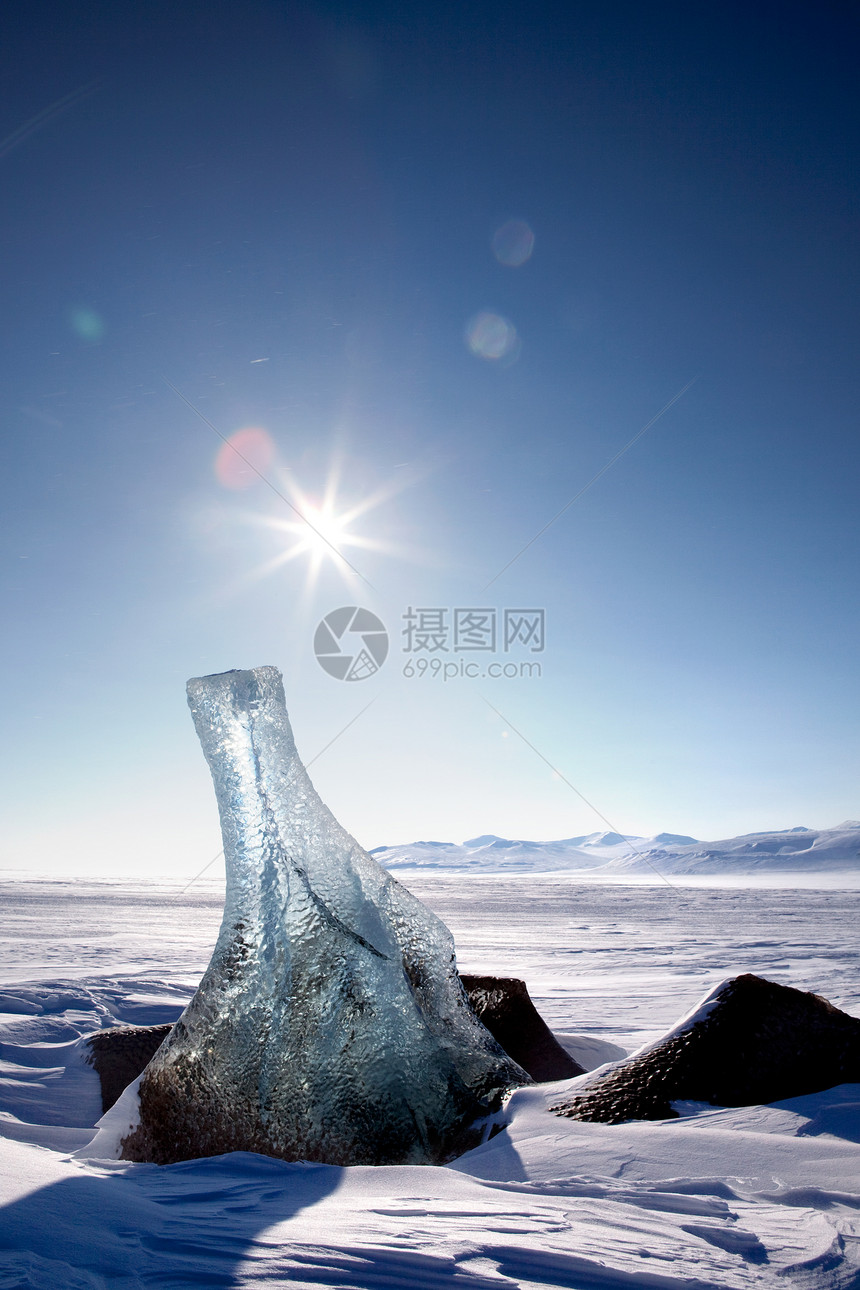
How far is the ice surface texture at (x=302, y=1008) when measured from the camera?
2.45 m

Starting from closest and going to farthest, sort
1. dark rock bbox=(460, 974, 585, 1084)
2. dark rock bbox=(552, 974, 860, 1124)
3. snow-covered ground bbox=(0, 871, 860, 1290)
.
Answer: snow-covered ground bbox=(0, 871, 860, 1290)
dark rock bbox=(552, 974, 860, 1124)
dark rock bbox=(460, 974, 585, 1084)

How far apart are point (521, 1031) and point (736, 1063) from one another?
1.56 metres

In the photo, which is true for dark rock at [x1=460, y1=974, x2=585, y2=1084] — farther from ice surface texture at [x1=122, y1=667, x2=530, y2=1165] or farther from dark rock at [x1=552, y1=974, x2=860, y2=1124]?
dark rock at [x1=552, y1=974, x2=860, y2=1124]

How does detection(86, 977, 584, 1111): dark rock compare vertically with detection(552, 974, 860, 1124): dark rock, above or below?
below

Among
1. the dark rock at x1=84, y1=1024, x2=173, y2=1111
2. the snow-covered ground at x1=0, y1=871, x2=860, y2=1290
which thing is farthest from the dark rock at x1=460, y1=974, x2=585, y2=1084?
the dark rock at x1=84, y1=1024, x2=173, y2=1111

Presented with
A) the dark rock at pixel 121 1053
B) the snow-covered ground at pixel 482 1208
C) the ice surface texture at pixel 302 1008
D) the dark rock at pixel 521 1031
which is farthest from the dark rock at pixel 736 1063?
the dark rock at pixel 121 1053

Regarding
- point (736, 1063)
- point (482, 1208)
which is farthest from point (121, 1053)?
point (736, 1063)

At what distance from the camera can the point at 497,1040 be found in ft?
12.3

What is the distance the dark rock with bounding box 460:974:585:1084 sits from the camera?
12.1 feet

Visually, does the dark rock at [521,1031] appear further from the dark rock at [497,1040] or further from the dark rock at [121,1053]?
the dark rock at [121,1053]

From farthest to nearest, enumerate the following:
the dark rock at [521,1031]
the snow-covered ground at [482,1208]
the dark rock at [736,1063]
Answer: the dark rock at [521,1031], the dark rock at [736,1063], the snow-covered ground at [482,1208]

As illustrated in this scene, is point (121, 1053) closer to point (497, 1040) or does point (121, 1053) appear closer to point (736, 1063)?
point (497, 1040)

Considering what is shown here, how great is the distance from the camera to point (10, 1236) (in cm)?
148

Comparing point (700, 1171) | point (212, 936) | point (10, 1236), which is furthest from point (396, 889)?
point (212, 936)
